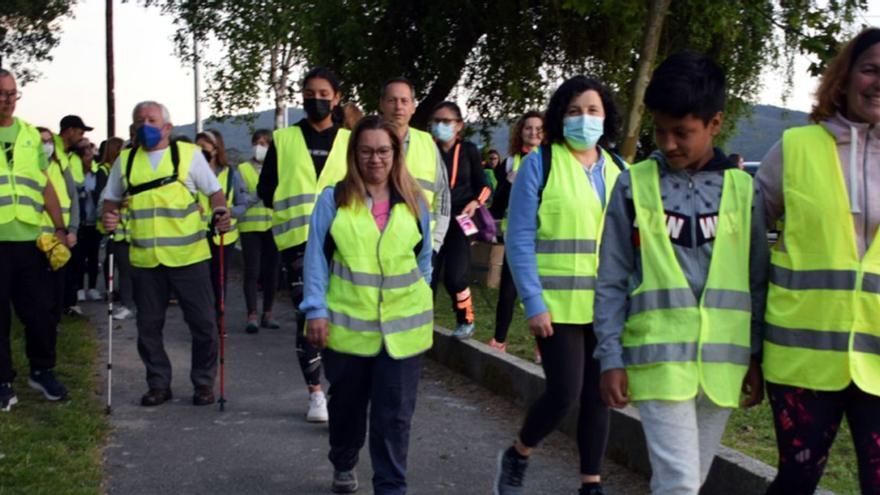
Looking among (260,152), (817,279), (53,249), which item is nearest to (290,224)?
(53,249)

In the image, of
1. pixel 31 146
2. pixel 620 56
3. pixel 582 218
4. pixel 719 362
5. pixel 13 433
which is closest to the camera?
pixel 719 362

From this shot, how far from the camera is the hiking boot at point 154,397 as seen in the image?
8375 millimetres

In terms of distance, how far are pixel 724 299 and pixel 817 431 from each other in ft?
1.55

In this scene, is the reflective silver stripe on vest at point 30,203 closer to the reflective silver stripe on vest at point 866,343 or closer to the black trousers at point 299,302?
the black trousers at point 299,302

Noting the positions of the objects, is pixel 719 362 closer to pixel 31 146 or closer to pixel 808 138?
pixel 808 138

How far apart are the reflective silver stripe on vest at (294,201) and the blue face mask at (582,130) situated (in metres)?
2.28

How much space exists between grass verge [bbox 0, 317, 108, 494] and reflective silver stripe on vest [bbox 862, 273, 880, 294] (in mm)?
3729

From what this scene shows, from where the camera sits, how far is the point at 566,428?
7.37 m

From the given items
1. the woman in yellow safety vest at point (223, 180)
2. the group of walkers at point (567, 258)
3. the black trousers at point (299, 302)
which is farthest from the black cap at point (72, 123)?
the black trousers at point (299, 302)

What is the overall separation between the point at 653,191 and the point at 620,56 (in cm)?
1305

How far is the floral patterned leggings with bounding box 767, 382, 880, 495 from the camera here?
3779mm

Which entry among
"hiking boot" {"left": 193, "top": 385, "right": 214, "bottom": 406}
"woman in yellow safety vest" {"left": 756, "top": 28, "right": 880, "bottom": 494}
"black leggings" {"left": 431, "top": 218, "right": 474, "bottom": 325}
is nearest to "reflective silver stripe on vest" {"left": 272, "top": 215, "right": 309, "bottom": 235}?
"hiking boot" {"left": 193, "top": 385, "right": 214, "bottom": 406}

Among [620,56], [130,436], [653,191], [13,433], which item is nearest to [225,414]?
[130,436]

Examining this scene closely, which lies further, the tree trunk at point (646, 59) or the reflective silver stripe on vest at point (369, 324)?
the tree trunk at point (646, 59)
